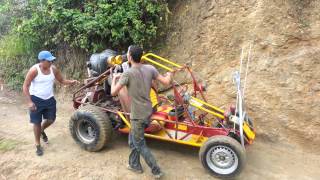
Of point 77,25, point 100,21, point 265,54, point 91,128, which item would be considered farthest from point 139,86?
point 77,25

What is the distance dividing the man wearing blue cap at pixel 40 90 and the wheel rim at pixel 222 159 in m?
2.66

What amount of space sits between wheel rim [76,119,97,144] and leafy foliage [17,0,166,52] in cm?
222

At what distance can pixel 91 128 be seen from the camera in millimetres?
6262

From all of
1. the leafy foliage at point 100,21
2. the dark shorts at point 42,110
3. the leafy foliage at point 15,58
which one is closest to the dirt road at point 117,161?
the dark shorts at point 42,110

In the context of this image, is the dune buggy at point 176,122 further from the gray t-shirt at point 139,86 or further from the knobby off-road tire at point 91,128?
the gray t-shirt at point 139,86

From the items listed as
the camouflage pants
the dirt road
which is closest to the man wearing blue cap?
the dirt road

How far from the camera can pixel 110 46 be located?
831 centimetres

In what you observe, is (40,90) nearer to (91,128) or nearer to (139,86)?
(91,128)

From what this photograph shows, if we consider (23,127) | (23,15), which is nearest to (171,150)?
(23,127)

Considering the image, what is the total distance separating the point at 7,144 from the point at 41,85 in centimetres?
137

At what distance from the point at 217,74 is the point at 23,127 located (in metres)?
3.81

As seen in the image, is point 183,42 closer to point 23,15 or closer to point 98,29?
point 98,29

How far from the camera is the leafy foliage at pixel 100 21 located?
307 inches

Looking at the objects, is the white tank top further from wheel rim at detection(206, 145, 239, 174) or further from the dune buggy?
wheel rim at detection(206, 145, 239, 174)
